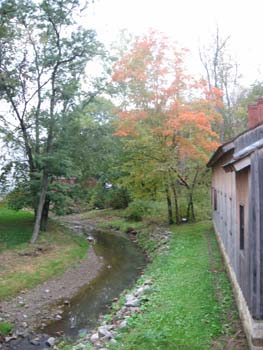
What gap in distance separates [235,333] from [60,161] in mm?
11932

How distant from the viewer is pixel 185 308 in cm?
873

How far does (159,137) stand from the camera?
1989 centimetres

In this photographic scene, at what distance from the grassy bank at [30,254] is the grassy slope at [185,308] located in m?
3.99

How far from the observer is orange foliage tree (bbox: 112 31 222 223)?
1886cm

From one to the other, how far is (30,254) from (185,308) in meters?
9.11

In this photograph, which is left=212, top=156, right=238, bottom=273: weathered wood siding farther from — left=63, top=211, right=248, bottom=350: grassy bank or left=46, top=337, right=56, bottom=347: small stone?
left=46, top=337, right=56, bottom=347: small stone

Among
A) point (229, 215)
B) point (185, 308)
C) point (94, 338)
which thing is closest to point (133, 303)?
point (185, 308)

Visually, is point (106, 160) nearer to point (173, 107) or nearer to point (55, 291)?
point (173, 107)

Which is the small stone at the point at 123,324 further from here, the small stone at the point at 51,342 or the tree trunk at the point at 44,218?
the tree trunk at the point at 44,218

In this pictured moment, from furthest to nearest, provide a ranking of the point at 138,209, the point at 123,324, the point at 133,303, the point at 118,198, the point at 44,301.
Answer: the point at 118,198 < the point at 138,209 < the point at 44,301 < the point at 133,303 < the point at 123,324

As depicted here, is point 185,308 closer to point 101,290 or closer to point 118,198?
point 101,290

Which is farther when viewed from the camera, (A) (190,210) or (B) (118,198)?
(B) (118,198)

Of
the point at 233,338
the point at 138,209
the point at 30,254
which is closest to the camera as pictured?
the point at 233,338

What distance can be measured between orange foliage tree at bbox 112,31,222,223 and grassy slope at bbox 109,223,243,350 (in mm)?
6666
